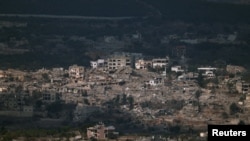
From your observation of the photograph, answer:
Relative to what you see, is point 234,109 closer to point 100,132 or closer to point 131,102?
point 131,102

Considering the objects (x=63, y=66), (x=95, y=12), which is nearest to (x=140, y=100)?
(x=63, y=66)

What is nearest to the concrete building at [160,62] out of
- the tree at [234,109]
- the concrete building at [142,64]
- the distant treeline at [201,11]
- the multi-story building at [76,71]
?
the concrete building at [142,64]

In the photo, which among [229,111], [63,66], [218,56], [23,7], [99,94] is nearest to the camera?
[229,111]

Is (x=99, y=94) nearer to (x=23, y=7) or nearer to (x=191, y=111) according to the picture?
(x=191, y=111)

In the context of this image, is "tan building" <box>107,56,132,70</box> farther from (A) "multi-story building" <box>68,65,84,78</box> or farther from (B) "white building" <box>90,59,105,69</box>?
(A) "multi-story building" <box>68,65,84,78</box>

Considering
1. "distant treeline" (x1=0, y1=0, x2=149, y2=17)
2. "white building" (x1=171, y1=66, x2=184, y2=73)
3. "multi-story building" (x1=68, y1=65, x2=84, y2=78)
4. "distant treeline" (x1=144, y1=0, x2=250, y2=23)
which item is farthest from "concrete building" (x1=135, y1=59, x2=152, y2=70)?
"distant treeline" (x1=0, y1=0, x2=149, y2=17)

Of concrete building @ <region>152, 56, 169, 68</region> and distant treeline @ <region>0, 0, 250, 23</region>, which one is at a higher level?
distant treeline @ <region>0, 0, 250, 23</region>

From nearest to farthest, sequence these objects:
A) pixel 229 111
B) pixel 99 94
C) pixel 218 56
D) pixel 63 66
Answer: pixel 229 111 < pixel 99 94 < pixel 63 66 < pixel 218 56

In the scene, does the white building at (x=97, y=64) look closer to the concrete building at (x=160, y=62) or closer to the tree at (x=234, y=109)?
the concrete building at (x=160, y=62)
